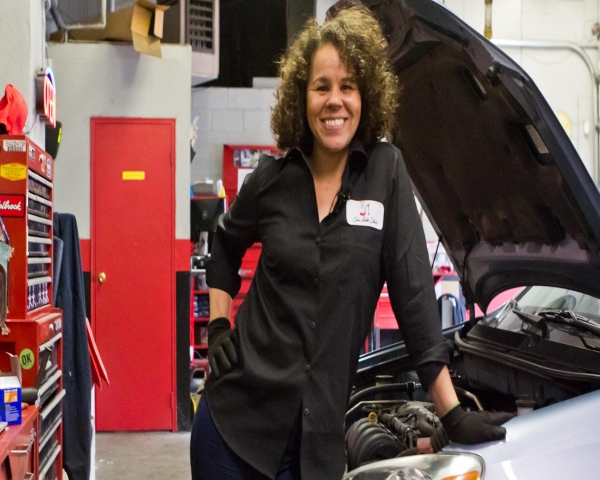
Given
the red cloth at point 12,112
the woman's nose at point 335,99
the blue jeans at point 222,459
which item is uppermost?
the red cloth at point 12,112

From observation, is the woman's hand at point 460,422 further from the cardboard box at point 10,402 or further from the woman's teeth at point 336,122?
the cardboard box at point 10,402

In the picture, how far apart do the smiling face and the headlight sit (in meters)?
0.62

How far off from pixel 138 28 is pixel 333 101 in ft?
12.5

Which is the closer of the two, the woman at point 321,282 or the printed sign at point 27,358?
the woman at point 321,282

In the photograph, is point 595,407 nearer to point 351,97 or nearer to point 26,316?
point 351,97

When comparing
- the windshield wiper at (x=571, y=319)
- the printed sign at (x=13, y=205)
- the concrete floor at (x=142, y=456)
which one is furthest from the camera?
the concrete floor at (x=142, y=456)

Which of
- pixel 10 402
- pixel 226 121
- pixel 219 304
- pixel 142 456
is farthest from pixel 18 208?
pixel 226 121

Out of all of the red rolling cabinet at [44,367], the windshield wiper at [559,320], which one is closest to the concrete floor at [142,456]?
the red rolling cabinet at [44,367]

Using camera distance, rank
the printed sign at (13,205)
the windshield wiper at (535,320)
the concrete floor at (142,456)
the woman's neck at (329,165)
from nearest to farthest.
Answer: the woman's neck at (329,165)
the windshield wiper at (535,320)
the printed sign at (13,205)
the concrete floor at (142,456)

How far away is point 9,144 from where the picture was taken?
6.89 feet

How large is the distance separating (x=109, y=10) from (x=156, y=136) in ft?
3.59

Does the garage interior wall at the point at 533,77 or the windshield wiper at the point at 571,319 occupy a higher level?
the garage interior wall at the point at 533,77

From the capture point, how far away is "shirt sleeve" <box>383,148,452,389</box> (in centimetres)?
130

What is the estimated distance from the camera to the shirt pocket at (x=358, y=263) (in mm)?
1266
